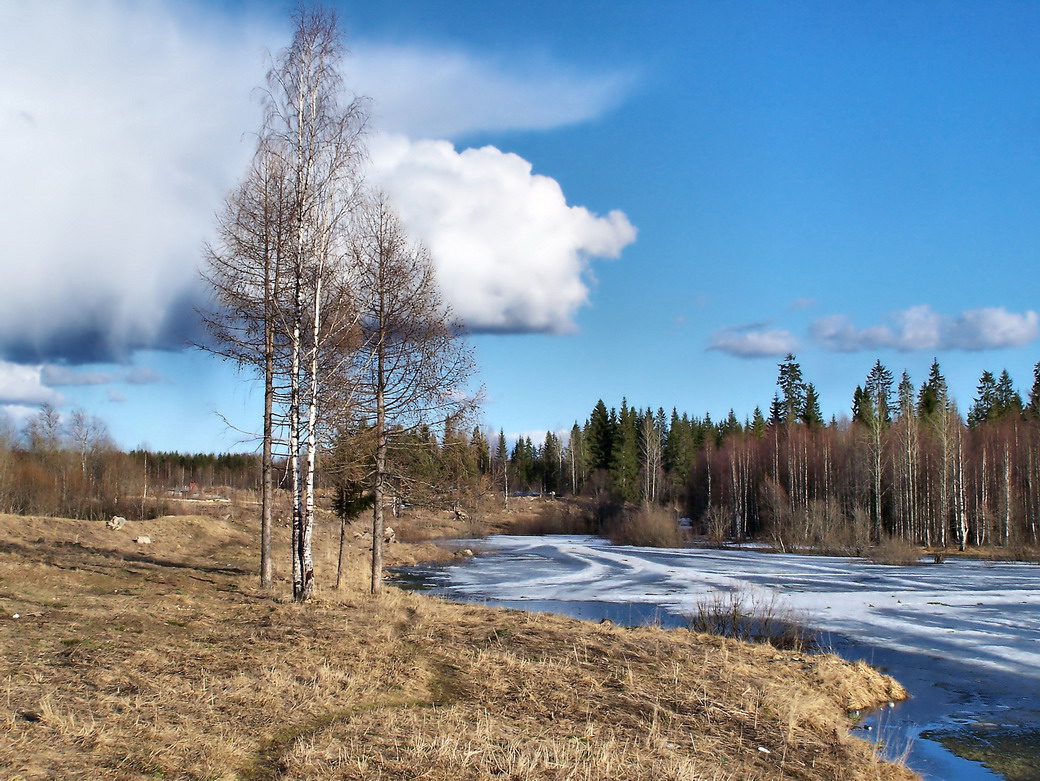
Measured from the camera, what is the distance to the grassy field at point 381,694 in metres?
6.21

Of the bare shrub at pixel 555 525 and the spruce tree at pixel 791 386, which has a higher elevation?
the spruce tree at pixel 791 386

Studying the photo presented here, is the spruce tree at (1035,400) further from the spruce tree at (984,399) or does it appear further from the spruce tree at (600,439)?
the spruce tree at (600,439)

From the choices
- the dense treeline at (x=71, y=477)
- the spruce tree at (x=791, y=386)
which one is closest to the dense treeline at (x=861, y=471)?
the spruce tree at (x=791, y=386)

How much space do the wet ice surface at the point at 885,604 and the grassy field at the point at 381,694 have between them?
1248 millimetres

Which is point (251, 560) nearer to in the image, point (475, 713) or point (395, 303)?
point (395, 303)

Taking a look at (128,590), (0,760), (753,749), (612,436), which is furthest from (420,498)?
(612,436)

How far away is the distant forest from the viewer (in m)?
46.2

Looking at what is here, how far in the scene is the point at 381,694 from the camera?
8.55 metres

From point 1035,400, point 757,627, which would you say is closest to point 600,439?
point 1035,400

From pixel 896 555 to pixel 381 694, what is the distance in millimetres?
38057

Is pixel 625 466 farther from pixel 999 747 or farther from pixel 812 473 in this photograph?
pixel 999 747

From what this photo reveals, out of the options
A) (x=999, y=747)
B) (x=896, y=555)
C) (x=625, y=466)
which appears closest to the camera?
(x=999, y=747)

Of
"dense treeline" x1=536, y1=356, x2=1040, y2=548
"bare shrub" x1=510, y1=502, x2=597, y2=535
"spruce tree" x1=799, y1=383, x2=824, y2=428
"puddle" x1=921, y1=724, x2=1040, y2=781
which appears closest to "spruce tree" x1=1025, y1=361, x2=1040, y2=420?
"dense treeline" x1=536, y1=356, x2=1040, y2=548

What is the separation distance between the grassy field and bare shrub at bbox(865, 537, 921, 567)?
29.1 metres
